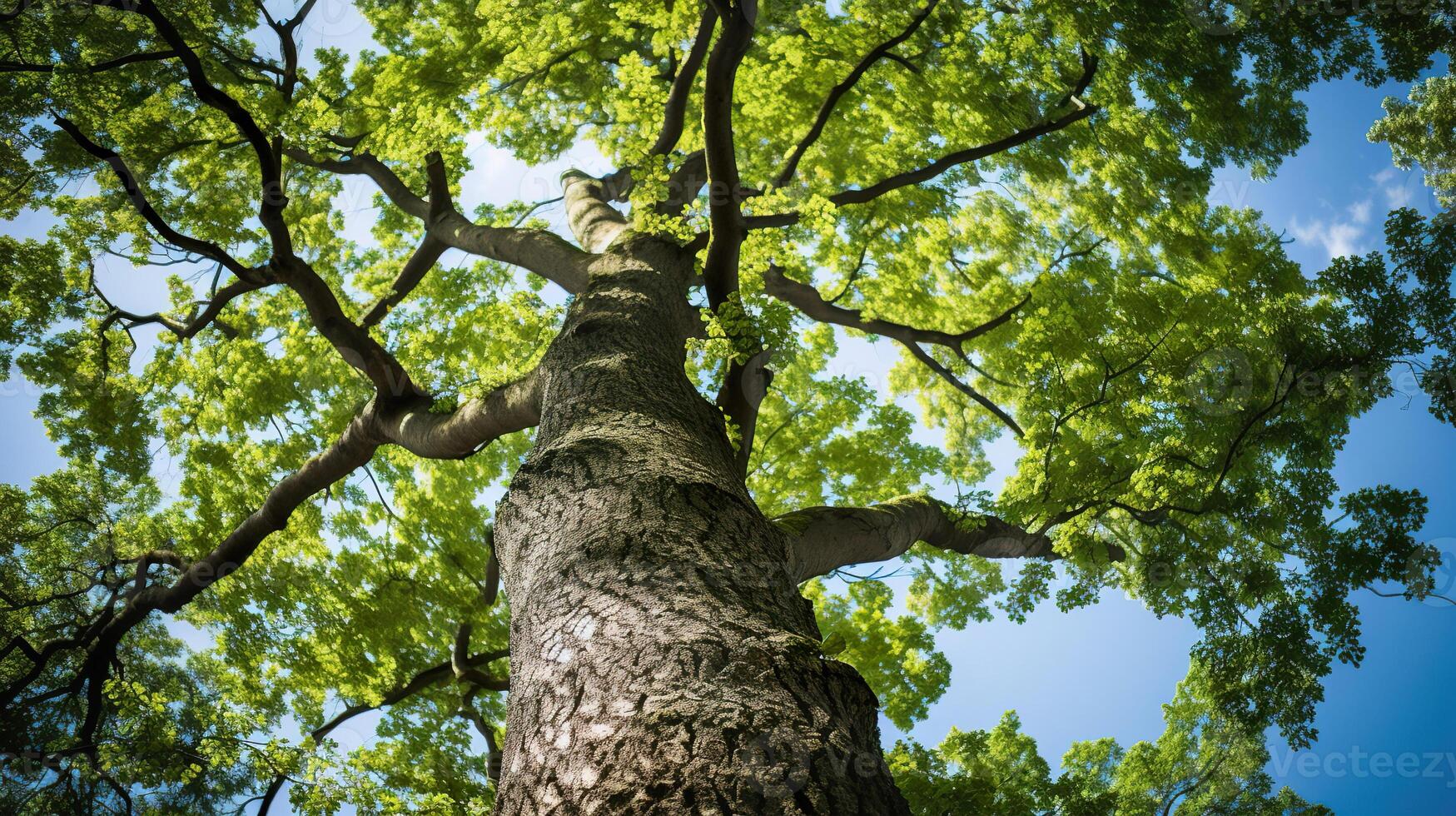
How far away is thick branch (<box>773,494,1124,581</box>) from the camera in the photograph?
15.6ft

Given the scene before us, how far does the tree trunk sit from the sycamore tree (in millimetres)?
61

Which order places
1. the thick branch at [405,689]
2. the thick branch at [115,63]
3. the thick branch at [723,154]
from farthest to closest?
the thick branch at [405,689], the thick branch at [115,63], the thick branch at [723,154]

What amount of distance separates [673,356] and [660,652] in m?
2.81

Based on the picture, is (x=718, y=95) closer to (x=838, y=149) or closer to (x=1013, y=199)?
(x=838, y=149)

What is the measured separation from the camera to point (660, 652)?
5.57 feet

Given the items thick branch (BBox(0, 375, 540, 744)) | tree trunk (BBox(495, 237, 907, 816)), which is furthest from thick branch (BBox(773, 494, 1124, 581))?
thick branch (BBox(0, 375, 540, 744))

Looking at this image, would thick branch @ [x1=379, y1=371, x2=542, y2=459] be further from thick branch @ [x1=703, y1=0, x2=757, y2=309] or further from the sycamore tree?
thick branch @ [x1=703, y1=0, x2=757, y2=309]

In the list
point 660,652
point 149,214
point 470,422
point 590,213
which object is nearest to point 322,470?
point 470,422

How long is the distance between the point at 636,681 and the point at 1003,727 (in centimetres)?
817

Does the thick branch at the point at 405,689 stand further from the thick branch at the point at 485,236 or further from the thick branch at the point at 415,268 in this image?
the thick branch at the point at 485,236

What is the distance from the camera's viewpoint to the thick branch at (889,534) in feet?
15.6

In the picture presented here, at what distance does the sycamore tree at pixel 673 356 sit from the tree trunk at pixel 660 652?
0.06 m

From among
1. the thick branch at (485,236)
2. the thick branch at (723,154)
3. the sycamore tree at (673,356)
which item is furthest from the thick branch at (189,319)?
the thick branch at (723,154)

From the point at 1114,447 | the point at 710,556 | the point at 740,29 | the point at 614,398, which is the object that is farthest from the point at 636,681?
the point at 1114,447
